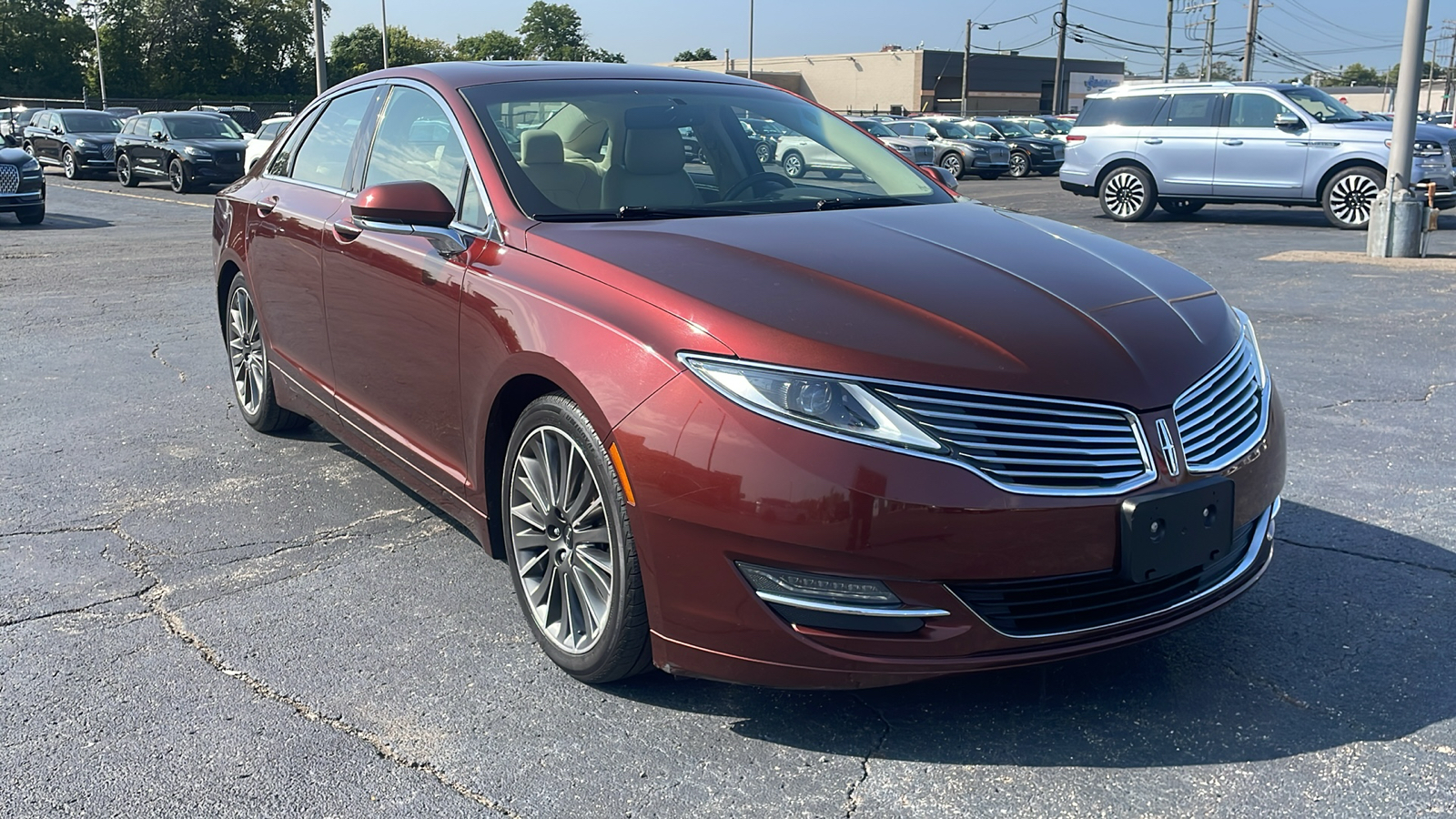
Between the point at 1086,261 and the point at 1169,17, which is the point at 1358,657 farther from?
the point at 1169,17

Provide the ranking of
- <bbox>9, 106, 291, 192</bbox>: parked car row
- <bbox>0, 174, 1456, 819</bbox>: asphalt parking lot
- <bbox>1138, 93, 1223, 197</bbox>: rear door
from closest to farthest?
<bbox>0, 174, 1456, 819</bbox>: asphalt parking lot < <bbox>1138, 93, 1223, 197</bbox>: rear door < <bbox>9, 106, 291, 192</bbox>: parked car row

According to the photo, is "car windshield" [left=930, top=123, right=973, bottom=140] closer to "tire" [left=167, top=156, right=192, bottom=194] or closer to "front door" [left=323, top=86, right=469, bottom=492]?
"tire" [left=167, top=156, right=192, bottom=194]

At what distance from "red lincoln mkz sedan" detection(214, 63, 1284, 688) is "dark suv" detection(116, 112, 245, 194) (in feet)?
69.2

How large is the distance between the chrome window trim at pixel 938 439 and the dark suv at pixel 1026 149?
2848 centimetres

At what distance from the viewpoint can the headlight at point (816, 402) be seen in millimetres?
2627

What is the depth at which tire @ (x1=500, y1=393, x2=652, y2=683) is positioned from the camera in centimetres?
295

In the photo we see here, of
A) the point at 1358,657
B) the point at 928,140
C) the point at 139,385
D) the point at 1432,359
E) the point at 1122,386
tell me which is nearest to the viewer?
the point at 1122,386

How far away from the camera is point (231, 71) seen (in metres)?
75.4

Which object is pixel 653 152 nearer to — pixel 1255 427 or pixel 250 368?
pixel 1255 427

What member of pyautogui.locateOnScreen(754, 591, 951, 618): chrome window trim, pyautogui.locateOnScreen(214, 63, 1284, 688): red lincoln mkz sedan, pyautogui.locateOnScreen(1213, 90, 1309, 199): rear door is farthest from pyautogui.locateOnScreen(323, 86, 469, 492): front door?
pyautogui.locateOnScreen(1213, 90, 1309, 199): rear door

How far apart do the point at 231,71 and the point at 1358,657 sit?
81939 millimetres

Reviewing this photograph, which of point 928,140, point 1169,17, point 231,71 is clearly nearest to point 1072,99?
point 1169,17

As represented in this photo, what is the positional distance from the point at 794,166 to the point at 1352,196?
44.7 ft

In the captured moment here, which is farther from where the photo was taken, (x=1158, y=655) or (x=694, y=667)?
(x=1158, y=655)
